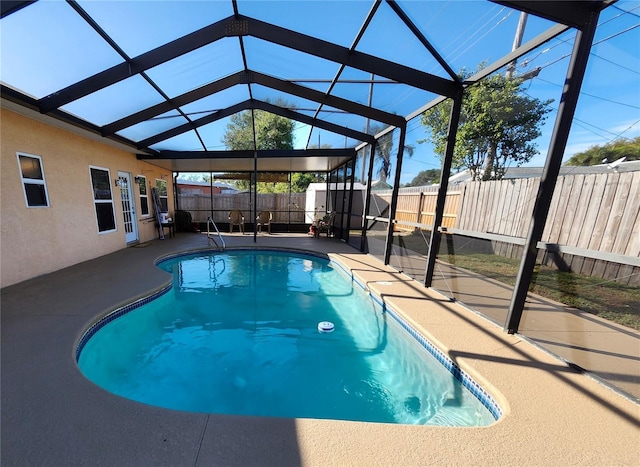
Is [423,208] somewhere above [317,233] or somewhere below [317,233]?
above

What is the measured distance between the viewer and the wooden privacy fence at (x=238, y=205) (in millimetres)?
10703

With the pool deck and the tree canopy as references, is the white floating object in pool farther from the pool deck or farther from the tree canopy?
the tree canopy

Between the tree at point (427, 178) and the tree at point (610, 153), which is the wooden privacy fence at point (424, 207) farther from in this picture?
the tree at point (610, 153)

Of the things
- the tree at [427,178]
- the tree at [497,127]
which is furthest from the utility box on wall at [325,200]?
the tree at [497,127]

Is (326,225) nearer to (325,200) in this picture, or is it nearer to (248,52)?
(325,200)

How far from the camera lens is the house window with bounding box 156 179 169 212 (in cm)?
852

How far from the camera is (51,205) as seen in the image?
14.3 feet

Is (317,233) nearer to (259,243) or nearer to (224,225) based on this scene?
(259,243)

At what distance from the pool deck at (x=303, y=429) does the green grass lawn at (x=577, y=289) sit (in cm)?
175

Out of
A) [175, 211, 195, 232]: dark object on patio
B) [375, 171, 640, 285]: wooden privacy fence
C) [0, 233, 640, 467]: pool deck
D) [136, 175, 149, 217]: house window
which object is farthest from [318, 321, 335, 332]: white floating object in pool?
[175, 211, 195, 232]: dark object on patio

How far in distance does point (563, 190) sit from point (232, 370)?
203 inches

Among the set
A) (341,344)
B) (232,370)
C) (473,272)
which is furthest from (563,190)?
Result: (232,370)

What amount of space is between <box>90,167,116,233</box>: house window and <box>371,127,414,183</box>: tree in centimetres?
635

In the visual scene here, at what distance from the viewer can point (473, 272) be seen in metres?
4.87
